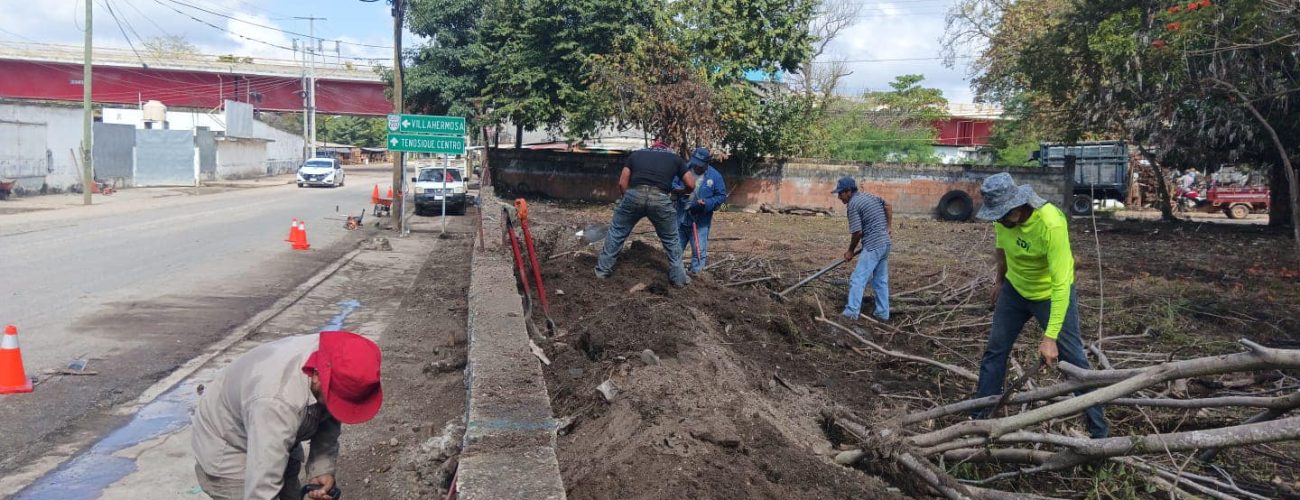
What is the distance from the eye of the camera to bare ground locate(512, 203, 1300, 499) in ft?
13.4

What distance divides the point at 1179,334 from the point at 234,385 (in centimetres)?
781

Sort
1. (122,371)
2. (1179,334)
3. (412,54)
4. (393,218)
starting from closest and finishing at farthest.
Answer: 1. (122,371)
2. (1179,334)
3. (393,218)
4. (412,54)

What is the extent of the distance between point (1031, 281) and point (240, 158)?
50817 mm

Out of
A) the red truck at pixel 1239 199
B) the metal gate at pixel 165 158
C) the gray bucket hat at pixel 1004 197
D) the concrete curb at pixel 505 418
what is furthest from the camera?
the metal gate at pixel 165 158

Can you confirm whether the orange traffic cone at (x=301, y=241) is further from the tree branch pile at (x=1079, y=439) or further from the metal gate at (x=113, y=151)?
the metal gate at (x=113, y=151)

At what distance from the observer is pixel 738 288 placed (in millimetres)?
9961

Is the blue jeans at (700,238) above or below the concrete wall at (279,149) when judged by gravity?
below

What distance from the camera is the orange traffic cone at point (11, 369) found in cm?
608

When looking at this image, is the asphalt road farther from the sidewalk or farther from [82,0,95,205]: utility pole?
[82,0,95,205]: utility pole

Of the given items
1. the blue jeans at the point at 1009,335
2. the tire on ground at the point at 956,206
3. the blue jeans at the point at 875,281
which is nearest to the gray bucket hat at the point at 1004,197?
the blue jeans at the point at 1009,335

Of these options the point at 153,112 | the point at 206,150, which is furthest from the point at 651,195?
the point at 153,112

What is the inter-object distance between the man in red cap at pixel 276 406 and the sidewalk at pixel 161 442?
64.4 inches

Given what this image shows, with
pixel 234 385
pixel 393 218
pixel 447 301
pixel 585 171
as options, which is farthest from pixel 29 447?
pixel 585 171

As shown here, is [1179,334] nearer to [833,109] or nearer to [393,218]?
[393,218]
